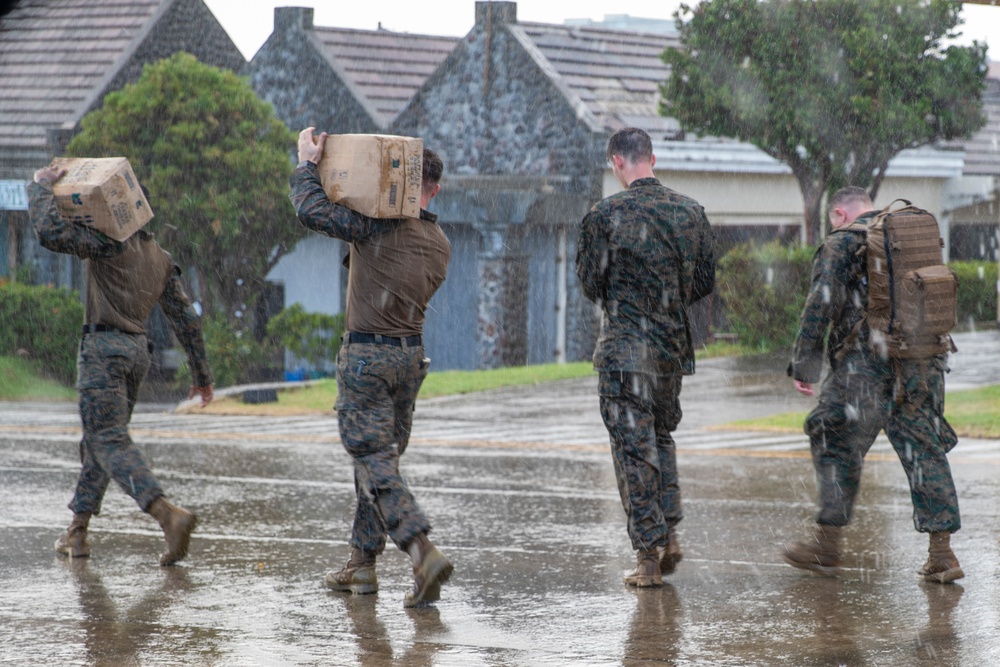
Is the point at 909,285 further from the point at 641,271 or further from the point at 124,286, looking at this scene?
the point at 124,286

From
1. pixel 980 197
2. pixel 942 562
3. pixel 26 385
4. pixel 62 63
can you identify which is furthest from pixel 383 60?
pixel 942 562

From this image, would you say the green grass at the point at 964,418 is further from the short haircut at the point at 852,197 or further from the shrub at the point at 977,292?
the shrub at the point at 977,292

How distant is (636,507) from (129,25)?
69.4 ft

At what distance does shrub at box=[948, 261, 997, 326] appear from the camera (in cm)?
2469

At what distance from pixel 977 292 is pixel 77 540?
20010 mm

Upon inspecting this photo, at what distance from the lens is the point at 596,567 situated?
7.15 meters

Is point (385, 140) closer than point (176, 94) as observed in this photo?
Yes

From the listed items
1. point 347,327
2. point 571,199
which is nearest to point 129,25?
point 571,199

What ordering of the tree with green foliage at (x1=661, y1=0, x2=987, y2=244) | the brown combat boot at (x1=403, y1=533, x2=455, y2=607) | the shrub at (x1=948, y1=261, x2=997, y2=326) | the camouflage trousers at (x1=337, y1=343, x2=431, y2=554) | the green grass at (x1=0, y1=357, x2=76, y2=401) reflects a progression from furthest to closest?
the shrub at (x1=948, y1=261, x2=997, y2=326) < the green grass at (x1=0, y1=357, x2=76, y2=401) < the tree with green foliage at (x1=661, y1=0, x2=987, y2=244) < the camouflage trousers at (x1=337, y1=343, x2=431, y2=554) < the brown combat boot at (x1=403, y1=533, x2=455, y2=607)

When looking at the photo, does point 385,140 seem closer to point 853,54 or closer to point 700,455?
point 700,455

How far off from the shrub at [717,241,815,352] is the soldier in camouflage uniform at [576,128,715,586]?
1391 centimetres

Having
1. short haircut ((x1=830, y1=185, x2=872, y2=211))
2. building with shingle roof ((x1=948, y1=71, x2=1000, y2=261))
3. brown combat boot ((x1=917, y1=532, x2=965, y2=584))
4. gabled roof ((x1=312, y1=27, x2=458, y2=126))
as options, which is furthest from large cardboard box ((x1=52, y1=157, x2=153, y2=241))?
building with shingle roof ((x1=948, y1=71, x2=1000, y2=261))

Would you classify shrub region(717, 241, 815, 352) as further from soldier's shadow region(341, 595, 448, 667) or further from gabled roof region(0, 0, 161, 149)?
soldier's shadow region(341, 595, 448, 667)

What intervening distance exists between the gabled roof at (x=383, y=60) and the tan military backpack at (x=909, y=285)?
1825 centimetres
